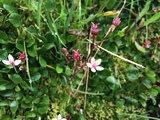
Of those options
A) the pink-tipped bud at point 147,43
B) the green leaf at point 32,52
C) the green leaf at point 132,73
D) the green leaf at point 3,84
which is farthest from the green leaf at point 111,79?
the green leaf at point 3,84

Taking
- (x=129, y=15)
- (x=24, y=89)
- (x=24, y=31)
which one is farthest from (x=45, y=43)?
(x=129, y=15)

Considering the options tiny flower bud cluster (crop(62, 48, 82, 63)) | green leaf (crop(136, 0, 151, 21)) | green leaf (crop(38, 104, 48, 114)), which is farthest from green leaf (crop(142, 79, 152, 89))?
green leaf (crop(38, 104, 48, 114))

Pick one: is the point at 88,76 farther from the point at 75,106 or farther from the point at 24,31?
the point at 24,31

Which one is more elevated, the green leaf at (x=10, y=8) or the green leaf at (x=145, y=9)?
the green leaf at (x=145, y=9)

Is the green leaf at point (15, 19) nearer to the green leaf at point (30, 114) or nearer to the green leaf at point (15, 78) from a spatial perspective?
the green leaf at point (15, 78)

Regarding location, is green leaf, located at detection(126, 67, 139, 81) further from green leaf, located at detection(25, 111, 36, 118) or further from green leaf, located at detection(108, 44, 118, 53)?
green leaf, located at detection(25, 111, 36, 118)

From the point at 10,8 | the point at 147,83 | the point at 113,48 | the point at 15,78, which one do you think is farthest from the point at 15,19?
the point at 147,83
